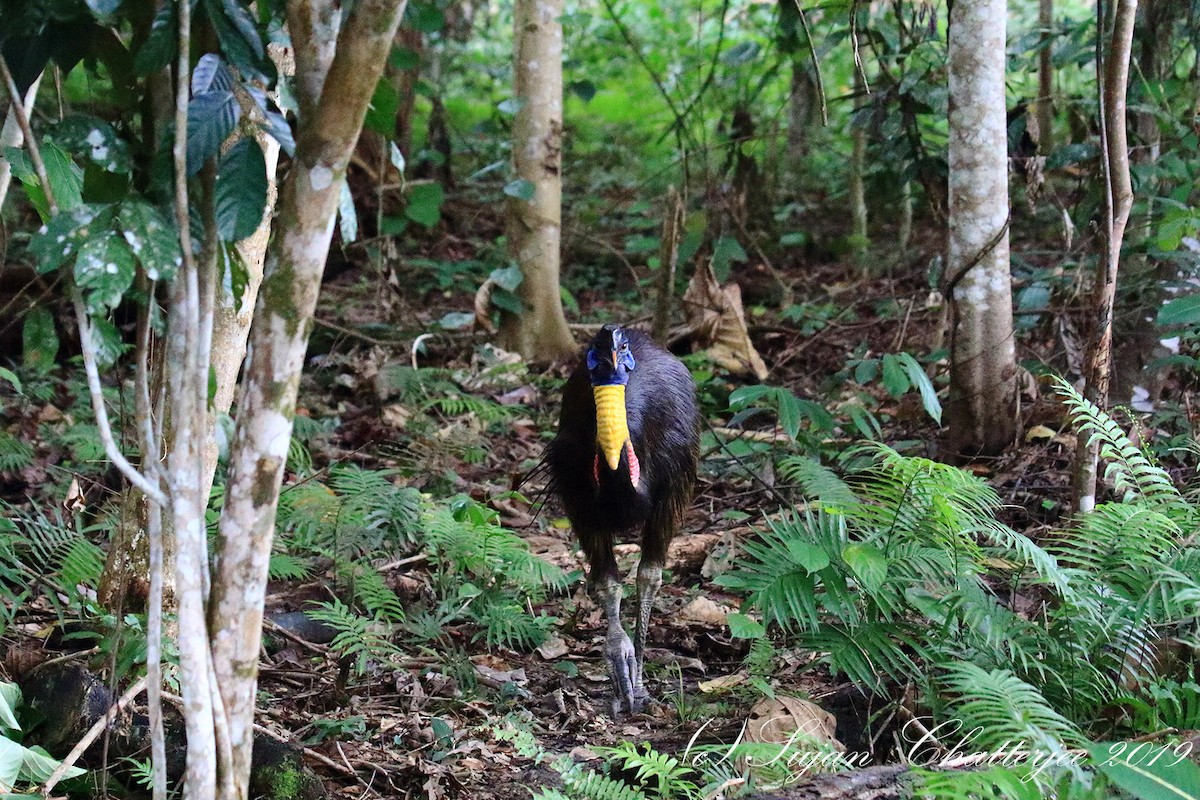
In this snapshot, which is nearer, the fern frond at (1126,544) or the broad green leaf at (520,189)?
the fern frond at (1126,544)

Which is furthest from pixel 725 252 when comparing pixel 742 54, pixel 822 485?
pixel 822 485

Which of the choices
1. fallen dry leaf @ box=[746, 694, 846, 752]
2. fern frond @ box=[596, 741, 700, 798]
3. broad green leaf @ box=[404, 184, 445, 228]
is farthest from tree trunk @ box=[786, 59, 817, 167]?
fern frond @ box=[596, 741, 700, 798]

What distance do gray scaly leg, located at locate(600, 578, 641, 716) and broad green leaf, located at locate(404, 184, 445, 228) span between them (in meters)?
5.45

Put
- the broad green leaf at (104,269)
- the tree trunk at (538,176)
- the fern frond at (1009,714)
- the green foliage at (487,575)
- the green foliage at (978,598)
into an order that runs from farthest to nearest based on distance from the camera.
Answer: the tree trunk at (538,176) < the green foliage at (487,575) < the green foliage at (978,598) < the fern frond at (1009,714) < the broad green leaf at (104,269)

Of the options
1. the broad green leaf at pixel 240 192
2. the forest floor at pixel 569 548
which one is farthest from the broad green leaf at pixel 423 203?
the broad green leaf at pixel 240 192

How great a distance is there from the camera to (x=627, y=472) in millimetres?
3662

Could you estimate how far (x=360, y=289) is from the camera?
8750 millimetres

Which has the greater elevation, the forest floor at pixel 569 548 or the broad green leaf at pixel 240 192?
the broad green leaf at pixel 240 192

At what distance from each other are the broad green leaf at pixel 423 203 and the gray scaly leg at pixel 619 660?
5.45 metres

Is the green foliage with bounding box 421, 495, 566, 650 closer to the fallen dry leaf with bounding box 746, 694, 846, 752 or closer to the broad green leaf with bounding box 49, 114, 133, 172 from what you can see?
the fallen dry leaf with bounding box 746, 694, 846, 752

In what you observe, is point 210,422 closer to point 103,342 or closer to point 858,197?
point 103,342

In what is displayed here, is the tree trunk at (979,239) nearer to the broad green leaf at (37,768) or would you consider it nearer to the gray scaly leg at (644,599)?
the gray scaly leg at (644,599)

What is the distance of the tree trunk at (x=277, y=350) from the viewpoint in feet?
6.73

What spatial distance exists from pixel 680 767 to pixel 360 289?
648 centimetres
